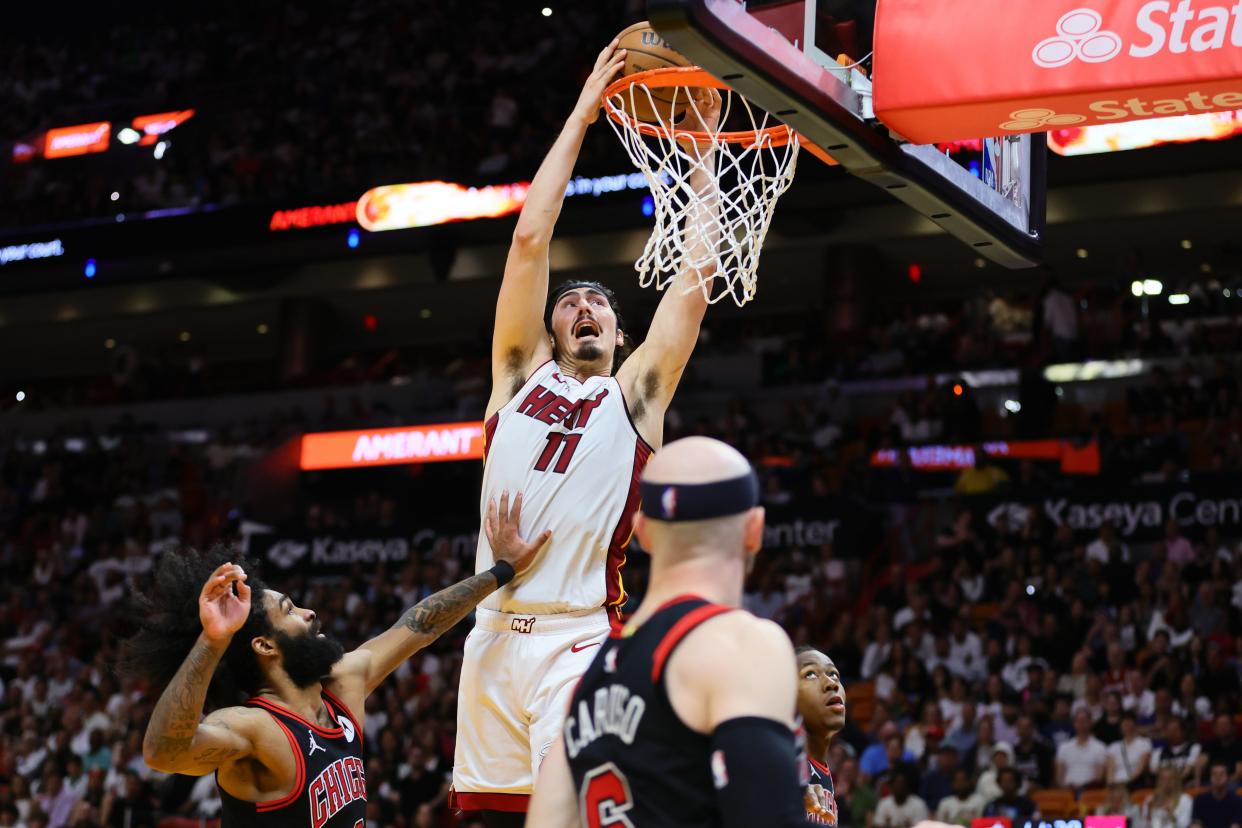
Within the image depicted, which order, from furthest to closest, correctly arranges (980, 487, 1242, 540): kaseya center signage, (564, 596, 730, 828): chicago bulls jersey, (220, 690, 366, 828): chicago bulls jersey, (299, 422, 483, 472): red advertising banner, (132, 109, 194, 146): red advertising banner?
(132, 109, 194, 146): red advertising banner, (299, 422, 483, 472): red advertising banner, (980, 487, 1242, 540): kaseya center signage, (220, 690, 366, 828): chicago bulls jersey, (564, 596, 730, 828): chicago bulls jersey

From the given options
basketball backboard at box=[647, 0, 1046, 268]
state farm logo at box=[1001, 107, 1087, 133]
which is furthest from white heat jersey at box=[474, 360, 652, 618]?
state farm logo at box=[1001, 107, 1087, 133]

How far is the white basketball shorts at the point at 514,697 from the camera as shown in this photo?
536cm

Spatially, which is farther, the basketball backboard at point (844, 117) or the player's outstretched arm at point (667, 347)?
the player's outstretched arm at point (667, 347)

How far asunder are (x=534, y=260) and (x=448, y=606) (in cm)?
120

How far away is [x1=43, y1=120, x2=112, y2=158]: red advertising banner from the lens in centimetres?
2797

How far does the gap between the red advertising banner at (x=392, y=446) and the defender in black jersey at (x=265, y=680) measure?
1640cm

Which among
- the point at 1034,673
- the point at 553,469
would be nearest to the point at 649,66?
the point at 553,469

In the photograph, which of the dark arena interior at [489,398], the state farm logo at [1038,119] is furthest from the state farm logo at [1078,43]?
the dark arena interior at [489,398]

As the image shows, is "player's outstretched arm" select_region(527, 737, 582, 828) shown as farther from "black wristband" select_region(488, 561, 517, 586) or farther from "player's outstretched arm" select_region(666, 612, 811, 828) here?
"black wristband" select_region(488, 561, 517, 586)

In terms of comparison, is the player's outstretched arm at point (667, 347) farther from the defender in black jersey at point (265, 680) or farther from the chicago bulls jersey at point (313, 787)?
the chicago bulls jersey at point (313, 787)

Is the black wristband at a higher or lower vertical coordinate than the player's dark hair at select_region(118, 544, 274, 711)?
higher

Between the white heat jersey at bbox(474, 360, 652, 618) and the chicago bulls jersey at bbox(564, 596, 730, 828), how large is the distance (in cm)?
220

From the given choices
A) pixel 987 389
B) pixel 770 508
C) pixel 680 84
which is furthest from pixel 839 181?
pixel 680 84

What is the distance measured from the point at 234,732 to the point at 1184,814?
8581 millimetres
